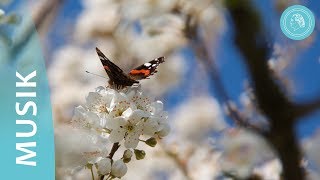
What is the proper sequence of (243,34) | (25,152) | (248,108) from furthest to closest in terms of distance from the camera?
1. (25,152)
2. (248,108)
3. (243,34)

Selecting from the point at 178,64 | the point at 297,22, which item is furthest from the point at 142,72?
the point at 297,22

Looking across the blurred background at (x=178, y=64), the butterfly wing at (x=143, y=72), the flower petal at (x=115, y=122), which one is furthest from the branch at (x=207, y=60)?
the flower petal at (x=115, y=122)

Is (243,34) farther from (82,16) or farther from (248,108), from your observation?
(82,16)

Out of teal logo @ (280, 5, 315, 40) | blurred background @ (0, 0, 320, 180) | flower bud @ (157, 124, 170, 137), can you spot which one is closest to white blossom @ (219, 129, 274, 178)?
blurred background @ (0, 0, 320, 180)

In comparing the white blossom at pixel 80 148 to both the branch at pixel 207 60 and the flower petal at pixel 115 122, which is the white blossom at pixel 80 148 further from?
the branch at pixel 207 60

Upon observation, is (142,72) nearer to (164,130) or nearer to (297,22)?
(164,130)

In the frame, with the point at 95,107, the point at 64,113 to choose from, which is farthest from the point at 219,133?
the point at 95,107

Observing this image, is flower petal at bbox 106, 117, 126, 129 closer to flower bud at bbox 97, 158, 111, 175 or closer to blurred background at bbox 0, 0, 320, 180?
flower bud at bbox 97, 158, 111, 175
